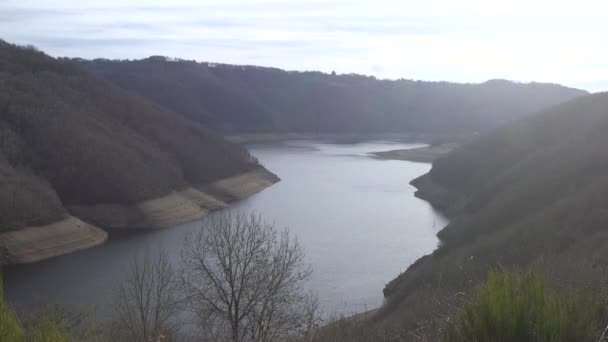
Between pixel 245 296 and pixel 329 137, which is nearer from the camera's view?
pixel 245 296

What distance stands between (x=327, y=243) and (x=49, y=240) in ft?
35.5

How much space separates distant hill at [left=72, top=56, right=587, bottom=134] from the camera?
332 ft

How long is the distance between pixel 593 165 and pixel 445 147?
43.7m

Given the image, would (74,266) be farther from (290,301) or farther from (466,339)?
(466,339)

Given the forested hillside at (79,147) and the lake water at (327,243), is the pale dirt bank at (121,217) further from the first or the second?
the lake water at (327,243)

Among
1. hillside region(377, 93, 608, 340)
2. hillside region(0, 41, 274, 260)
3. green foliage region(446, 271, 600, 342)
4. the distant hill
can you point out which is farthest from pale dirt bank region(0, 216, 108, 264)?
the distant hill

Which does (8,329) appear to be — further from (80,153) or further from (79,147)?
(79,147)

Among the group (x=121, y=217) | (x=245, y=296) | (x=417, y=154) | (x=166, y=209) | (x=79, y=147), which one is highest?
(x=79, y=147)

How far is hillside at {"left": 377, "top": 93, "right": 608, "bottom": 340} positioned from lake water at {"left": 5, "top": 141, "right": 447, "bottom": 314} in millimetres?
1261

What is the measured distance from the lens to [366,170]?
49.8 m

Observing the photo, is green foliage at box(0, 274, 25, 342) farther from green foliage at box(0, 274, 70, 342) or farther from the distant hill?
the distant hill

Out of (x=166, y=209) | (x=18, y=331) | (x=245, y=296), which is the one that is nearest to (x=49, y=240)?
(x=166, y=209)

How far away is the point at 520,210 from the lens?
23.1 m

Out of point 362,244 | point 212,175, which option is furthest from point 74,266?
point 212,175
